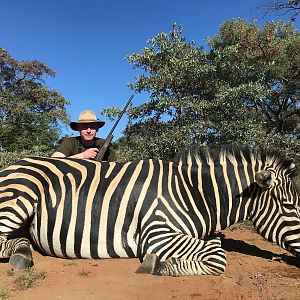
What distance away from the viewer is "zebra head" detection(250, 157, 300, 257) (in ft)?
12.0

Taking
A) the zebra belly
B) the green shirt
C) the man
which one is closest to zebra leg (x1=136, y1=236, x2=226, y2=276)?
the zebra belly

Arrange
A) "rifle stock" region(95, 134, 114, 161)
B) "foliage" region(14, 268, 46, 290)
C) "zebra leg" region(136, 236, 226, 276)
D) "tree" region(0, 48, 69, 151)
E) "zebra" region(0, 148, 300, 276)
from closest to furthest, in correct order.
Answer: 1. "foliage" region(14, 268, 46, 290)
2. "zebra leg" region(136, 236, 226, 276)
3. "zebra" region(0, 148, 300, 276)
4. "rifle stock" region(95, 134, 114, 161)
5. "tree" region(0, 48, 69, 151)

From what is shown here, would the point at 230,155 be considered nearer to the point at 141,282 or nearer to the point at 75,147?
the point at 141,282

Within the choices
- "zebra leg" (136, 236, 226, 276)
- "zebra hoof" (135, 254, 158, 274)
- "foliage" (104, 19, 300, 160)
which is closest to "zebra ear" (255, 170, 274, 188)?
"zebra leg" (136, 236, 226, 276)

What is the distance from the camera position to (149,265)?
3193 millimetres

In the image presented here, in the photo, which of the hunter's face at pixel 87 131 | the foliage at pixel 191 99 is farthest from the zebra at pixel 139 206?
the foliage at pixel 191 99

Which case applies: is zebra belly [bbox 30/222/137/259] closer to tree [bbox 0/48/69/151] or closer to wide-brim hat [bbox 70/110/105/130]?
wide-brim hat [bbox 70/110/105/130]

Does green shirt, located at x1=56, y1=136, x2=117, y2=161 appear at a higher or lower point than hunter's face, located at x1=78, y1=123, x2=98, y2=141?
lower

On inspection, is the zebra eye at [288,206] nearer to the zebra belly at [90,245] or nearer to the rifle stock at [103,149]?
the zebra belly at [90,245]


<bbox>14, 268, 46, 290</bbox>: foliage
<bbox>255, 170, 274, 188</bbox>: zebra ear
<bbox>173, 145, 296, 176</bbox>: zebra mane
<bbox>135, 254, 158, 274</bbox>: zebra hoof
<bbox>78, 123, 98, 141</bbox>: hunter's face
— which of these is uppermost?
<bbox>78, 123, 98, 141</bbox>: hunter's face

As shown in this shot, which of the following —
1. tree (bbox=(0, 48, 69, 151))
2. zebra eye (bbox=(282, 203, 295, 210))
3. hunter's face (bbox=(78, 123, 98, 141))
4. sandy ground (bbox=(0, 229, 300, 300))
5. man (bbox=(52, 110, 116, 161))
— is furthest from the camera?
tree (bbox=(0, 48, 69, 151))

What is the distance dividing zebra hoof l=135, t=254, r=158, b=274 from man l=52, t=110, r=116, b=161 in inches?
88.5

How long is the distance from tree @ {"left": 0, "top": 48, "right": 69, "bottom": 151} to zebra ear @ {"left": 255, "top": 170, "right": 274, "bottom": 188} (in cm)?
1561

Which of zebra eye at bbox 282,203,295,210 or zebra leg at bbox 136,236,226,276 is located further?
zebra eye at bbox 282,203,295,210
